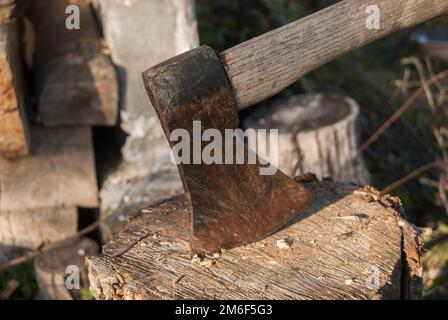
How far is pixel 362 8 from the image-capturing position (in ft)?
7.62

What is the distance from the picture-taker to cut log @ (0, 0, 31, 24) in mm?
3000

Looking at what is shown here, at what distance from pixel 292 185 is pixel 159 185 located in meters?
1.34

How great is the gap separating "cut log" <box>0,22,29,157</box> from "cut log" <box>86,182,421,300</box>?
1.02m

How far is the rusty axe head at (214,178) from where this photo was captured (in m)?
2.01

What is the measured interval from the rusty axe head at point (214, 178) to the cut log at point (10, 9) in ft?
4.18

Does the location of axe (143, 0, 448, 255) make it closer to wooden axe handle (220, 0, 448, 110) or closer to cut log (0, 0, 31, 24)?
wooden axe handle (220, 0, 448, 110)

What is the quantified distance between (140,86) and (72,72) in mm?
347

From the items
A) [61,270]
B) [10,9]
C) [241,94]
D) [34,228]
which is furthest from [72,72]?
[241,94]

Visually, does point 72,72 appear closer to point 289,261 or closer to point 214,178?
point 214,178

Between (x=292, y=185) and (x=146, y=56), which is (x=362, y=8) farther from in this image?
(x=146, y=56)

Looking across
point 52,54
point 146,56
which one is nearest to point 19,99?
point 52,54

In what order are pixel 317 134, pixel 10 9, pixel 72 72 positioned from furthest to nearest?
1. pixel 317 134
2. pixel 72 72
3. pixel 10 9

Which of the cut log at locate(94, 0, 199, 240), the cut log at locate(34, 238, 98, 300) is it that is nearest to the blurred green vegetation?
the cut log at locate(94, 0, 199, 240)

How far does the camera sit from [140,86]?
349 cm
